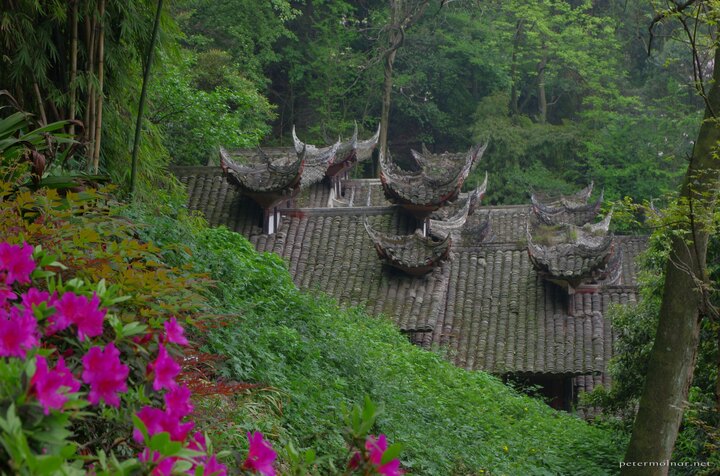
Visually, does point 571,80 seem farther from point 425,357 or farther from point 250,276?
point 250,276

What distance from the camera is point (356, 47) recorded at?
35.7m

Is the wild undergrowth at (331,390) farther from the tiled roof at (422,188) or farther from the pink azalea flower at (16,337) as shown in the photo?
the tiled roof at (422,188)

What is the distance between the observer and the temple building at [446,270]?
13.4 metres

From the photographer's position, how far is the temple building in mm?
13422

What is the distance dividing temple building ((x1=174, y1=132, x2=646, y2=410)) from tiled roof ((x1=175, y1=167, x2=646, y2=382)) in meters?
0.02

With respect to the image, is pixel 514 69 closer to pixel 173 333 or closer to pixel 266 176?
pixel 266 176

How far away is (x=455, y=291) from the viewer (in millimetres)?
14883

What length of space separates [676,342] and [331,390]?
9.04 ft

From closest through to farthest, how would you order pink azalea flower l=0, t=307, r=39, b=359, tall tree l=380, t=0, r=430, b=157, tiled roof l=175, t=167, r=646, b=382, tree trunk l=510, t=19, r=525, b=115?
1. pink azalea flower l=0, t=307, r=39, b=359
2. tiled roof l=175, t=167, r=646, b=382
3. tall tree l=380, t=0, r=430, b=157
4. tree trunk l=510, t=19, r=525, b=115

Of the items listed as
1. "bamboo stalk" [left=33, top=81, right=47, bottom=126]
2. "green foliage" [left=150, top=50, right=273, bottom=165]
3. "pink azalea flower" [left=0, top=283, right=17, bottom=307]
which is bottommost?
"pink azalea flower" [left=0, top=283, right=17, bottom=307]

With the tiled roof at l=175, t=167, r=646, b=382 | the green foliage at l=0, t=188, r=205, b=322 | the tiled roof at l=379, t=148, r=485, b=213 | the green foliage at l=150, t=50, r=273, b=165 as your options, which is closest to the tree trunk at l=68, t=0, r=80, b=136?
the green foliage at l=0, t=188, r=205, b=322

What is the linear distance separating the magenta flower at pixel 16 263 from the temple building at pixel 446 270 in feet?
35.7

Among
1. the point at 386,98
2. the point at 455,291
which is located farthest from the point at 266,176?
the point at 386,98

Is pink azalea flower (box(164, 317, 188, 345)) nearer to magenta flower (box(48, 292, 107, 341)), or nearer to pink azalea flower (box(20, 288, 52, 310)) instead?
magenta flower (box(48, 292, 107, 341))
